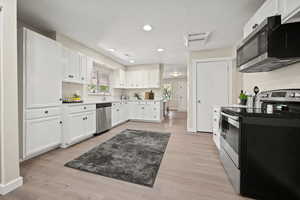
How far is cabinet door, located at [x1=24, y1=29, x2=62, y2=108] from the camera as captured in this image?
194 centimetres

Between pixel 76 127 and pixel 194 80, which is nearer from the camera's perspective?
pixel 76 127

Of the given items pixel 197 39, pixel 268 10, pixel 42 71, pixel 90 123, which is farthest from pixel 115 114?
pixel 268 10

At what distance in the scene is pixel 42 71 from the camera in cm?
213

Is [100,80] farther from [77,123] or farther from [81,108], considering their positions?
[77,123]

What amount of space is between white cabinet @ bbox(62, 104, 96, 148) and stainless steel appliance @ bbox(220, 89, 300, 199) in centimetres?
279

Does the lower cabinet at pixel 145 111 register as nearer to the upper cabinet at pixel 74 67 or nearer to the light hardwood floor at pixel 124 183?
the upper cabinet at pixel 74 67

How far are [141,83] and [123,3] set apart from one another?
3610mm

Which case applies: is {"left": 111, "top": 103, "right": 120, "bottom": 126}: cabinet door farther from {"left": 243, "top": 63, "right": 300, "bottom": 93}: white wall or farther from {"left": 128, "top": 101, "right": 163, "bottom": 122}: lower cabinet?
{"left": 243, "top": 63, "right": 300, "bottom": 93}: white wall

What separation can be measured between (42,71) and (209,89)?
12.5ft

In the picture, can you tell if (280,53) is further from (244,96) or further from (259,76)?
(244,96)

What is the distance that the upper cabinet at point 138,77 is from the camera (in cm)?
502

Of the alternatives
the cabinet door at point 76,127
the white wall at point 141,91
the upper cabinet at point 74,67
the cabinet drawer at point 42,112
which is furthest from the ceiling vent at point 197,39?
the cabinet drawer at point 42,112

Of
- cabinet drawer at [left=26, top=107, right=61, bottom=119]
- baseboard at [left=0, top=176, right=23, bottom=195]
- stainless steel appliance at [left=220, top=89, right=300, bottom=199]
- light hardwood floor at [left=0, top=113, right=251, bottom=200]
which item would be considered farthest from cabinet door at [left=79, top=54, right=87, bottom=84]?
stainless steel appliance at [left=220, top=89, right=300, bottom=199]

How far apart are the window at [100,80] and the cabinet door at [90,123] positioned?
0.96m
